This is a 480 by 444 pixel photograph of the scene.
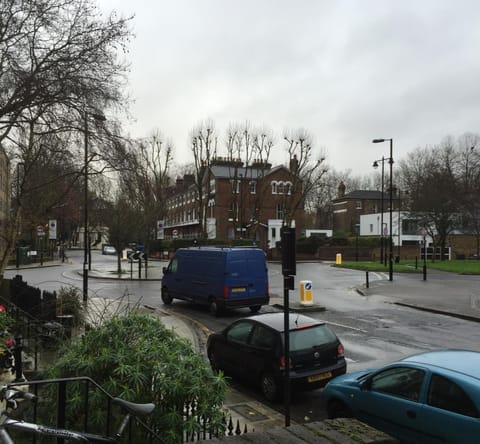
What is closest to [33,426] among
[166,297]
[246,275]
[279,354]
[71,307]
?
[279,354]

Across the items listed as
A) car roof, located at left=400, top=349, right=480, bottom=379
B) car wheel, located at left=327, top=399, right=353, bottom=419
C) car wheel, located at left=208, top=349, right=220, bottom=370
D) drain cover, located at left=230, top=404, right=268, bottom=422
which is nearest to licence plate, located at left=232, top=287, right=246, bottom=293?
car wheel, located at left=208, top=349, right=220, bottom=370

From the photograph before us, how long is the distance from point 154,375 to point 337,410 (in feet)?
10.7

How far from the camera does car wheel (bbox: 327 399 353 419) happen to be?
6.40 metres

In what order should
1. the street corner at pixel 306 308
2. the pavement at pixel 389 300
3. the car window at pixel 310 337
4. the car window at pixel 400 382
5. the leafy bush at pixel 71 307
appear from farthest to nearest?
the street corner at pixel 306 308 < the leafy bush at pixel 71 307 < the car window at pixel 310 337 < the pavement at pixel 389 300 < the car window at pixel 400 382

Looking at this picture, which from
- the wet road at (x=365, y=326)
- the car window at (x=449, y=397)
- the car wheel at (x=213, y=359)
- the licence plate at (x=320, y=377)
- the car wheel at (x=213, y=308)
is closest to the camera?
the car window at (x=449, y=397)

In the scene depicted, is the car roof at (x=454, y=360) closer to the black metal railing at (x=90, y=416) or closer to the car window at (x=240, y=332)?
the black metal railing at (x=90, y=416)

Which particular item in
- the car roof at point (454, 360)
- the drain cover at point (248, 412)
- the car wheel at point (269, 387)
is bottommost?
the drain cover at point (248, 412)

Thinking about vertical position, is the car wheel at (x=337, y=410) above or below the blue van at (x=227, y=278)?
below

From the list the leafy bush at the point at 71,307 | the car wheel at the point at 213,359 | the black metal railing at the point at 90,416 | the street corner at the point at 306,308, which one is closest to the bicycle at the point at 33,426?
the black metal railing at the point at 90,416

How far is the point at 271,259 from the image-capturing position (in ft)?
193

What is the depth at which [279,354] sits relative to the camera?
793 centimetres

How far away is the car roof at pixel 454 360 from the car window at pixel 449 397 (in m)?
0.20

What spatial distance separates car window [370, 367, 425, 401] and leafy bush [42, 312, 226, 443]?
2.34m

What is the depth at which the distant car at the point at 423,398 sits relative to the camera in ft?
16.0
